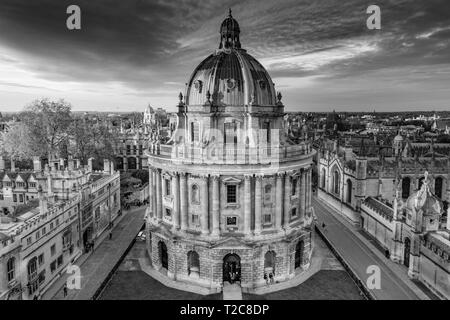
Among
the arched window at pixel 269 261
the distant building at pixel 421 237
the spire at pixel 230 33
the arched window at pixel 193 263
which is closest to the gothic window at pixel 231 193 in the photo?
the arched window at pixel 269 261

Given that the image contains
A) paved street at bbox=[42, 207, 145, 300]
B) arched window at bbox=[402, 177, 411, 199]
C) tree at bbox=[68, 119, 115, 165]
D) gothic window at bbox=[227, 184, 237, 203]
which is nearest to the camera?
paved street at bbox=[42, 207, 145, 300]

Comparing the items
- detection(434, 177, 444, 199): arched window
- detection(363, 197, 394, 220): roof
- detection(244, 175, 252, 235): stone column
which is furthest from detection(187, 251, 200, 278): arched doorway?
detection(434, 177, 444, 199): arched window

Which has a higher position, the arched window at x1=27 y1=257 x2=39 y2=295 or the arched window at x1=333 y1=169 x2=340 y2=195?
the arched window at x1=333 y1=169 x2=340 y2=195

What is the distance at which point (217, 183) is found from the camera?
126ft

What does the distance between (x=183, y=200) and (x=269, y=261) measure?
11.3 m

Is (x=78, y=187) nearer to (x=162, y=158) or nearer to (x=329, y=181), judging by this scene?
(x=162, y=158)

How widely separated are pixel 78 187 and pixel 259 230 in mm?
22977

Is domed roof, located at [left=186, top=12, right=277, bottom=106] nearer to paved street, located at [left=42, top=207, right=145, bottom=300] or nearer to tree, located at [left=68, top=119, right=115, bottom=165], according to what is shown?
paved street, located at [left=42, top=207, right=145, bottom=300]

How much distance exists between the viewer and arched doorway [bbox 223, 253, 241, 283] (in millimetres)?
39344

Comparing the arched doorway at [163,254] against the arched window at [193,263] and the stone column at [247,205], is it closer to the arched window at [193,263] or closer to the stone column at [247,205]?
the arched window at [193,263]

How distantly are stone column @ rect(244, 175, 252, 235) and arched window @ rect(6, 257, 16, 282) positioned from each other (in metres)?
21.1

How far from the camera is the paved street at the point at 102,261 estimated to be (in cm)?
3709

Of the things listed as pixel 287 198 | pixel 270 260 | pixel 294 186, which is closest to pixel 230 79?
pixel 294 186
